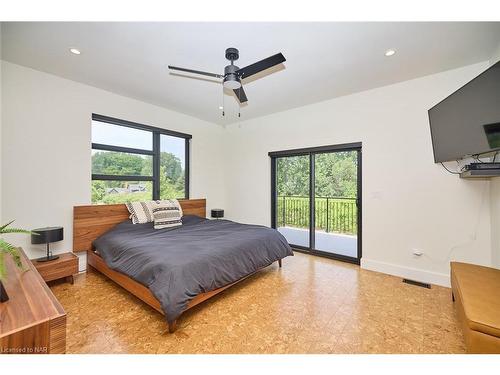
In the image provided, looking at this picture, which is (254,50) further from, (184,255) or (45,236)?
(45,236)

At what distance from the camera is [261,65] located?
1841 mm

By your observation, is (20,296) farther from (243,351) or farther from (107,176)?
(107,176)

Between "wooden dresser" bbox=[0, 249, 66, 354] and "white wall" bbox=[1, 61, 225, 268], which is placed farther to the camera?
"white wall" bbox=[1, 61, 225, 268]

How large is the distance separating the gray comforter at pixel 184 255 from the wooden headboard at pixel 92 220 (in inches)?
7.8

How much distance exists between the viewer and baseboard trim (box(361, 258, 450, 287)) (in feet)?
8.70

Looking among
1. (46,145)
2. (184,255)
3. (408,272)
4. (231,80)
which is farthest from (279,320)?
(46,145)

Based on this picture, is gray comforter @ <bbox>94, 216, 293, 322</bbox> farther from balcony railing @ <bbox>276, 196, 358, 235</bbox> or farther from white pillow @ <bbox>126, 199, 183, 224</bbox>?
balcony railing @ <bbox>276, 196, 358, 235</bbox>

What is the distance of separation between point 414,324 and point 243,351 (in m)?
1.54

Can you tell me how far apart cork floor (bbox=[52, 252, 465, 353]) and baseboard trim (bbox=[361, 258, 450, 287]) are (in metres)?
0.13

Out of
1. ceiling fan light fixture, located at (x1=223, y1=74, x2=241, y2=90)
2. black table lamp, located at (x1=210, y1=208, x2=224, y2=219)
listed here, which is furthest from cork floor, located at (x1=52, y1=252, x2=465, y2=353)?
ceiling fan light fixture, located at (x1=223, y1=74, x2=241, y2=90)

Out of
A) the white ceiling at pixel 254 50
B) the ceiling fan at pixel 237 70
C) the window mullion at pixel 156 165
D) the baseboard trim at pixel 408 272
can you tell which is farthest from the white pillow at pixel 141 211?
the baseboard trim at pixel 408 272

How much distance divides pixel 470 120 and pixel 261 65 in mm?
1931

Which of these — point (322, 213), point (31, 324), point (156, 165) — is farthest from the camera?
point (322, 213)

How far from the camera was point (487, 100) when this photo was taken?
5.57 feet
